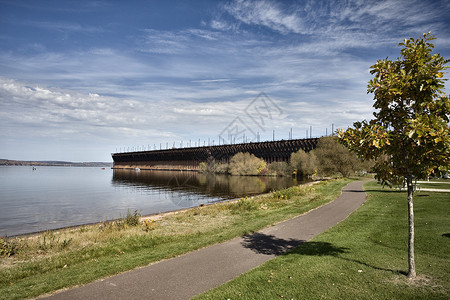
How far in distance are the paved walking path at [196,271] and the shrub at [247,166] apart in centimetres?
9189

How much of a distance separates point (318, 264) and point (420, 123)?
196 inches

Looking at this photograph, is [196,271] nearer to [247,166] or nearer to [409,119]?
[409,119]

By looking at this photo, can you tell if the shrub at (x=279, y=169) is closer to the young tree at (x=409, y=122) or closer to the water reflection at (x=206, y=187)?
the water reflection at (x=206, y=187)

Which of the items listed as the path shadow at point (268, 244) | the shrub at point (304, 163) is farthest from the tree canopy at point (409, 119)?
the shrub at point (304, 163)

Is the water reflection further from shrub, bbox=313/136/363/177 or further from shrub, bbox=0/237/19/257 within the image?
shrub, bbox=0/237/19/257

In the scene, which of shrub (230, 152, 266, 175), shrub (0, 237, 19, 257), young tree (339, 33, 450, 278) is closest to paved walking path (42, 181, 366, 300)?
young tree (339, 33, 450, 278)

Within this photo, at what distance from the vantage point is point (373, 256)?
30.2 ft

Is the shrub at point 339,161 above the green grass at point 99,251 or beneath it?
above

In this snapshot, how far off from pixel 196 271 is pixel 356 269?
4.75m

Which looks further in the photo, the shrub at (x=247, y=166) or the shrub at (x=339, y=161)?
the shrub at (x=247, y=166)

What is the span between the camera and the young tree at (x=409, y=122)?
6.80 meters

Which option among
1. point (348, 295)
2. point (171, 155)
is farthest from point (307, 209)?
point (171, 155)

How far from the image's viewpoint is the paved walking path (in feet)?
23.2

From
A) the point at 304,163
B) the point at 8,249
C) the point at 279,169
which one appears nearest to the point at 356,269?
the point at 8,249
